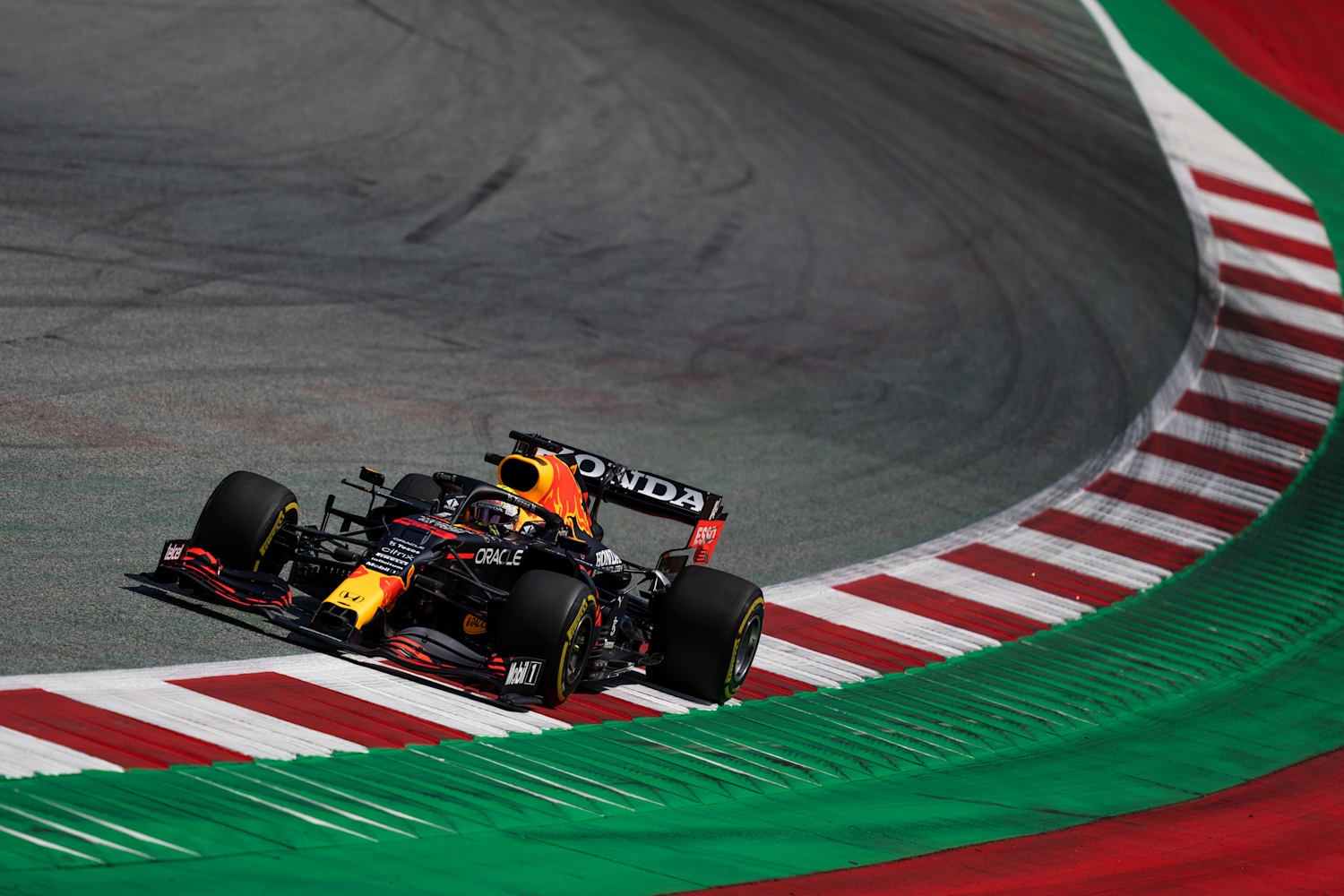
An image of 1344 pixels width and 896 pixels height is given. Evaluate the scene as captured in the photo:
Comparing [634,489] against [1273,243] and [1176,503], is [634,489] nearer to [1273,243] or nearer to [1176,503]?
[1176,503]

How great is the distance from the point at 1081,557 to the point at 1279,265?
1061 centimetres

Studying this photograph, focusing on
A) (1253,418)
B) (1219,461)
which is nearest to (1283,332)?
(1253,418)

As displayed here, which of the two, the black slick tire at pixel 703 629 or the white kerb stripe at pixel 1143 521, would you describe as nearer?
the black slick tire at pixel 703 629

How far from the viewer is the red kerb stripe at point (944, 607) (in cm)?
1135

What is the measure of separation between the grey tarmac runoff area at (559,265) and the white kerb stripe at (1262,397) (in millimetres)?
777

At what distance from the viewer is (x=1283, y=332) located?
66.1 feet

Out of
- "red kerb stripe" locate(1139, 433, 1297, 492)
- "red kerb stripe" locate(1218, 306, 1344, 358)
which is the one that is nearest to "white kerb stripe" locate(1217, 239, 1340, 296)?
"red kerb stripe" locate(1218, 306, 1344, 358)

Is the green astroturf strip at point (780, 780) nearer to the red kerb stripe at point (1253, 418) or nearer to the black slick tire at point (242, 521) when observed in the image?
the black slick tire at point (242, 521)

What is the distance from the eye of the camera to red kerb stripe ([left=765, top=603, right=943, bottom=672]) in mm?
10258

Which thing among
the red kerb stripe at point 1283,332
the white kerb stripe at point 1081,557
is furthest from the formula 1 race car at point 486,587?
the red kerb stripe at point 1283,332

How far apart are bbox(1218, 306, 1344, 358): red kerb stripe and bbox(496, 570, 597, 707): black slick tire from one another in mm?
14439

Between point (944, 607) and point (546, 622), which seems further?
point (944, 607)

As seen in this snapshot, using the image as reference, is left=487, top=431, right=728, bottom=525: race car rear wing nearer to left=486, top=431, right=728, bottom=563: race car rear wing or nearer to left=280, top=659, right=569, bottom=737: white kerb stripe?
left=486, top=431, right=728, bottom=563: race car rear wing

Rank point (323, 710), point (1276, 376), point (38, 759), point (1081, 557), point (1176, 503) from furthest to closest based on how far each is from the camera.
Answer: point (1276, 376), point (1176, 503), point (1081, 557), point (323, 710), point (38, 759)
